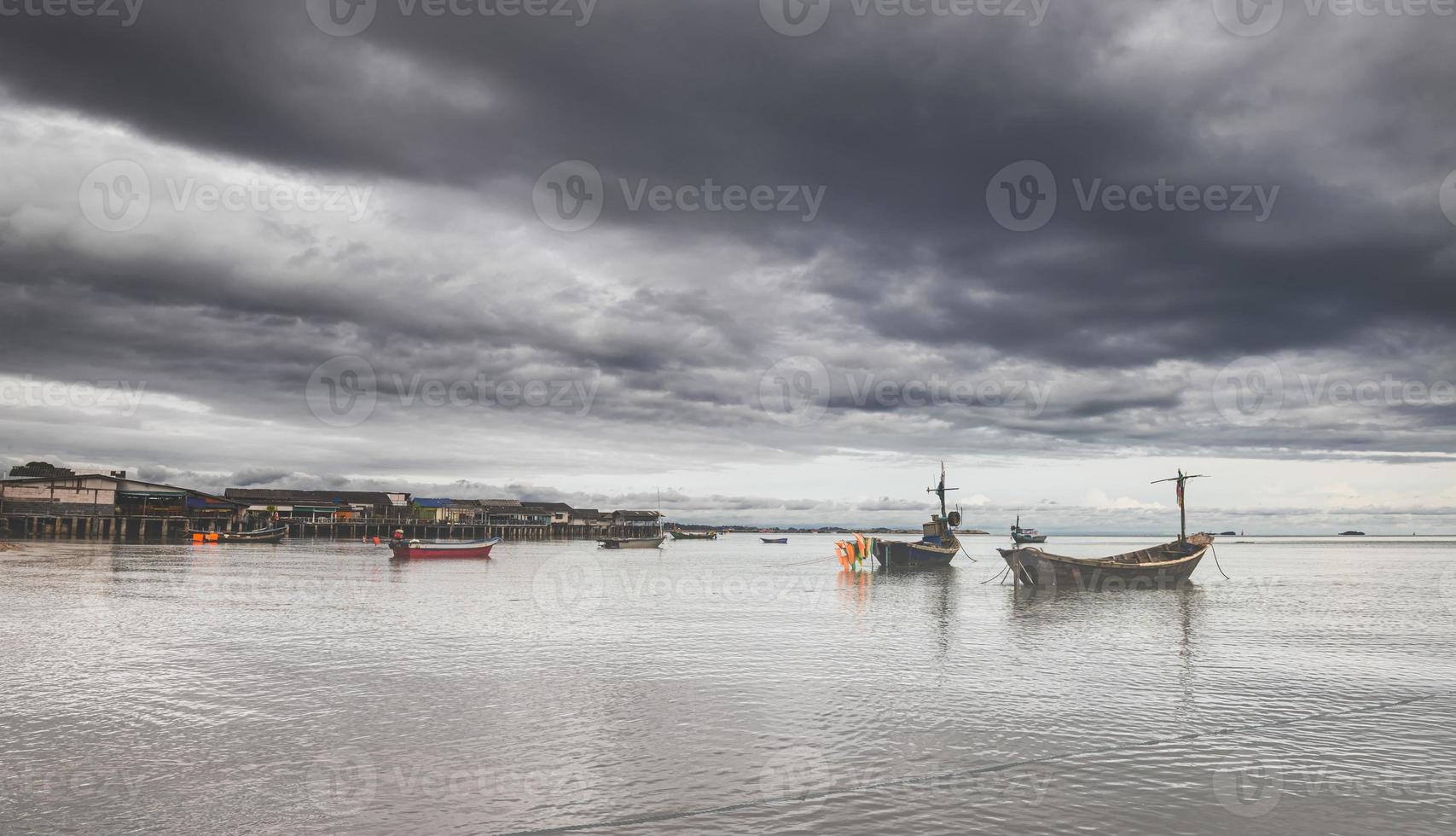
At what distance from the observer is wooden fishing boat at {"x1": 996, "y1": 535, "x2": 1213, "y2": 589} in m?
51.5

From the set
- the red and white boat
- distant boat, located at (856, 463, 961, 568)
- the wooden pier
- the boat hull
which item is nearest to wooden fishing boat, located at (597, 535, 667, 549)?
the wooden pier

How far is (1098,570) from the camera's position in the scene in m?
52.5

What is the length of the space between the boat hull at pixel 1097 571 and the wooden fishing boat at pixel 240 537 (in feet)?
340

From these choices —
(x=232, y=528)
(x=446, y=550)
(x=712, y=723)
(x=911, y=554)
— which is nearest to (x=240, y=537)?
(x=232, y=528)

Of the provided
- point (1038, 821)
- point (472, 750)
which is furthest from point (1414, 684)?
point (472, 750)

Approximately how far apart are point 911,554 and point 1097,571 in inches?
1054

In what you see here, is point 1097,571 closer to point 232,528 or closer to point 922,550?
point 922,550

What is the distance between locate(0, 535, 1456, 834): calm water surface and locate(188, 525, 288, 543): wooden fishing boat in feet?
291

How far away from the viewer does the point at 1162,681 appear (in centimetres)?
1994

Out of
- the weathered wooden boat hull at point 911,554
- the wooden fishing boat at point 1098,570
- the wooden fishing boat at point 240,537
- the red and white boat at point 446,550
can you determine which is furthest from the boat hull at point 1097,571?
the wooden fishing boat at point 240,537

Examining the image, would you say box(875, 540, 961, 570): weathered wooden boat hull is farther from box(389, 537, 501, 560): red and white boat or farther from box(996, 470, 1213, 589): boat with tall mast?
box(389, 537, 501, 560): red and white boat

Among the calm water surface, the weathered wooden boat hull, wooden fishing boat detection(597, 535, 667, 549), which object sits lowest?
wooden fishing boat detection(597, 535, 667, 549)

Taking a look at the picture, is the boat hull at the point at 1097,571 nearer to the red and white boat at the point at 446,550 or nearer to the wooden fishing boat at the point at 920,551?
the wooden fishing boat at the point at 920,551

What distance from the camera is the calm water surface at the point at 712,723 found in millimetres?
10484
